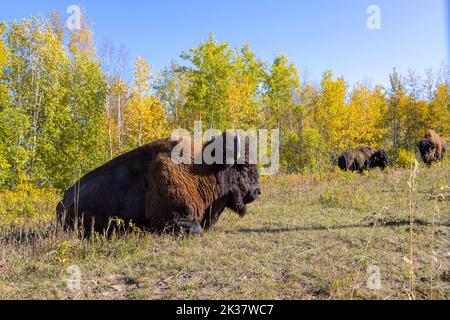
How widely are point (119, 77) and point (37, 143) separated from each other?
13.2 m

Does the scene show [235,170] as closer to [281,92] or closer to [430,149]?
[430,149]

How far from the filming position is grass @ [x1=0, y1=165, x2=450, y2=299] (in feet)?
11.8

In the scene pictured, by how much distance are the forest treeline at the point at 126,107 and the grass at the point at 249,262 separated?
8.61 m

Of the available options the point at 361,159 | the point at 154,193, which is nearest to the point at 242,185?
the point at 154,193

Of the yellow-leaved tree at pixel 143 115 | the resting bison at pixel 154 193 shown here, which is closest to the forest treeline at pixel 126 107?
the yellow-leaved tree at pixel 143 115

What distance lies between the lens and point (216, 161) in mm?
6676

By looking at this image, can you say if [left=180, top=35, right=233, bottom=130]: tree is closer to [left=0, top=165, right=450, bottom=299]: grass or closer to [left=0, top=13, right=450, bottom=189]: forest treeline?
[left=0, top=13, right=450, bottom=189]: forest treeline

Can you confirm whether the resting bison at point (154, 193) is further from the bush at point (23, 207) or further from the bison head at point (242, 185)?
the bush at point (23, 207)

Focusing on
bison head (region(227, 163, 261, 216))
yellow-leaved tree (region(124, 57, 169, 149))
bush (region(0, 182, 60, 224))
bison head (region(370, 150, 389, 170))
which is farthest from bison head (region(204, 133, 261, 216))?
bison head (region(370, 150, 389, 170))

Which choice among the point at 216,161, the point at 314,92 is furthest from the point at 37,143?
the point at 314,92

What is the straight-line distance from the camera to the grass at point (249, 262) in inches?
142

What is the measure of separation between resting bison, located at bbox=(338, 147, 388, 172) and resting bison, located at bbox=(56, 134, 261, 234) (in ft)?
58.1

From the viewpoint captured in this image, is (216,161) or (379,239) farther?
(216,161)
